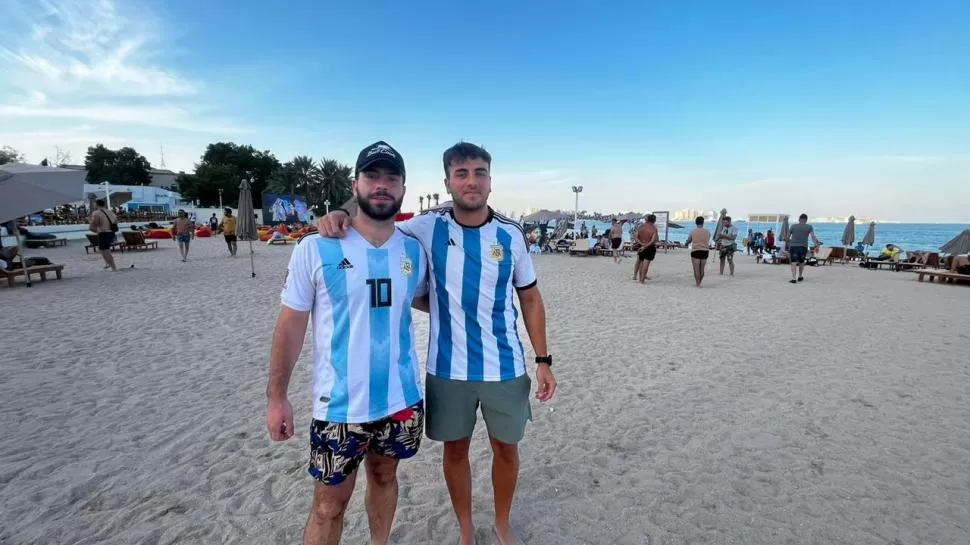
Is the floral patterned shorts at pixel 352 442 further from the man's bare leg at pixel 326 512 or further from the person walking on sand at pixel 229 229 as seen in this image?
the person walking on sand at pixel 229 229

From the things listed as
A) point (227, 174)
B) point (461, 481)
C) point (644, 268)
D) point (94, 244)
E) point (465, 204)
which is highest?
point (227, 174)

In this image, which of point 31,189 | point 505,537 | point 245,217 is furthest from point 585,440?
point 245,217

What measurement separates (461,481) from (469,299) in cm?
102

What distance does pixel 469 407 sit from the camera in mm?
2266

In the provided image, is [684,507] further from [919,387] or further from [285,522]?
[919,387]

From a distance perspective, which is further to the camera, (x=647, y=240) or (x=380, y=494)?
(x=647, y=240)

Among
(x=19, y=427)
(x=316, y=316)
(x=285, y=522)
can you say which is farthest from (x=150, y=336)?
(x=316, y=316)

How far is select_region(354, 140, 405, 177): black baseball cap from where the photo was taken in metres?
1.92

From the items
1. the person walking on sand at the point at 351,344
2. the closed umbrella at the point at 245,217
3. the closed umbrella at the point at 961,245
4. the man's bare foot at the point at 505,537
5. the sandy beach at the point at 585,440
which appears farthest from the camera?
the closed umbrella at the point at 961,245

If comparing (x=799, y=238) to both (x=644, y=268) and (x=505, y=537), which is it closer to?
(x=644, y=268)

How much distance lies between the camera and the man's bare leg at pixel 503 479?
2.37 m

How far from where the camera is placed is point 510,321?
2305 millimetres

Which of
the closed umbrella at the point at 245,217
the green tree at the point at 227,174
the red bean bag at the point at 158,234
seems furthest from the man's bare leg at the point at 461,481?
the green tree at the point at 227,174

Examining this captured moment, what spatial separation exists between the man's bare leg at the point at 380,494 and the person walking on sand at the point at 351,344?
0.13 metres
